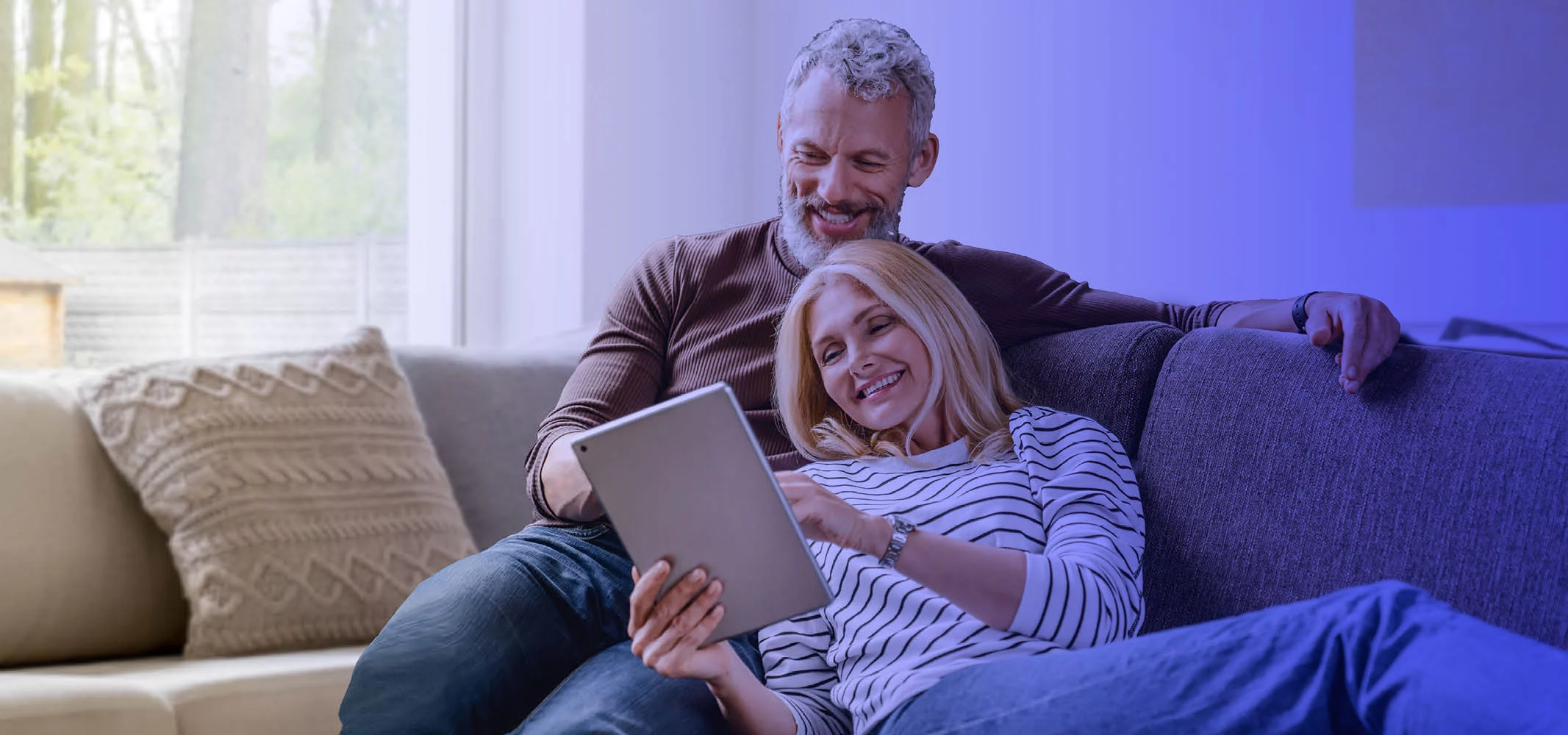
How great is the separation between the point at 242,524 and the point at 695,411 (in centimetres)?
108

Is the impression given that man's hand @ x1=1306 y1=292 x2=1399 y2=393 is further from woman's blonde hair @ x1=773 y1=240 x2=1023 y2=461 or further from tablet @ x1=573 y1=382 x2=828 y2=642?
tablet @ x1=573 y1=382 x2=828 y2=642

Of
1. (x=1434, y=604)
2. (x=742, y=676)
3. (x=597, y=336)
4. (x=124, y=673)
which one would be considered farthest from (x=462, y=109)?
(x=1434, y=604)

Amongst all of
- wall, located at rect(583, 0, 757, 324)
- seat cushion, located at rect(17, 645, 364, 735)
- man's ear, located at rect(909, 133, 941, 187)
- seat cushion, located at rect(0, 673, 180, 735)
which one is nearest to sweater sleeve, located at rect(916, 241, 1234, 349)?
man's ear, located at rect(909, 133, 941, 187)

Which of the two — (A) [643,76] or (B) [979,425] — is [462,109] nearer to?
(A) [643,76]

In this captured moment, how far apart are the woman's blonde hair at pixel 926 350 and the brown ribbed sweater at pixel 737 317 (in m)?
0.10

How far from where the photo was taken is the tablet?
1.05 meters

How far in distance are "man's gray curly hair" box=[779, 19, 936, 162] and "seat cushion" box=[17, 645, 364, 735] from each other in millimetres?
1012

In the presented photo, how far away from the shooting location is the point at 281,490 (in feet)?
6.13

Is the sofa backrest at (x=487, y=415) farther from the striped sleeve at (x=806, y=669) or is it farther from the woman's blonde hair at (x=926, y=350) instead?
the striped sleeve at (x=806, y=669)

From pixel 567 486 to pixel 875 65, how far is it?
2.28 ft

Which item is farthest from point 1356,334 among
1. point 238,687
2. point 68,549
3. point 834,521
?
point 68,549

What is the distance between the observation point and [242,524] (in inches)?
71.9

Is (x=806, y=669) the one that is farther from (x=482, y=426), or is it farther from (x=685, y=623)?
(x=482, y=426)

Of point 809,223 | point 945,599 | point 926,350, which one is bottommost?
point 945,599
